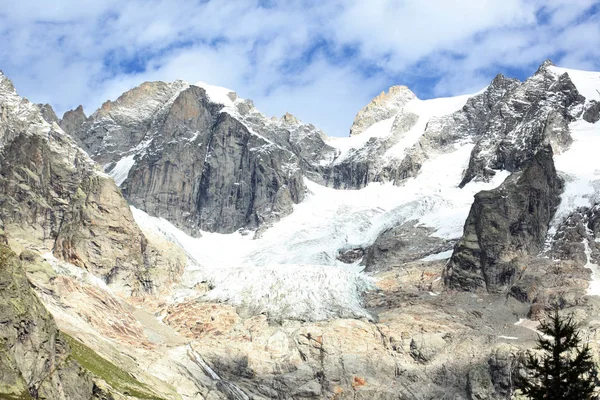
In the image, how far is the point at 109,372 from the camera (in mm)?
140875

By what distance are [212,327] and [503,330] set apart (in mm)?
62081

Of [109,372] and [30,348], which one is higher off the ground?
[30,348]

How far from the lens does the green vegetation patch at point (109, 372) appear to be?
444 ft

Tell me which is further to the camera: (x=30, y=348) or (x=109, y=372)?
(x=109, y=372)

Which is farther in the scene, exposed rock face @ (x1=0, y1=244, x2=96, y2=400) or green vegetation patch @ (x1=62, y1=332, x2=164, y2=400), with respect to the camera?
green vegetation patch @ (x1=62, y1=332, x2=164, y2=400)

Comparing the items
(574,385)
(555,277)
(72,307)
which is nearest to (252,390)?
(72,307)

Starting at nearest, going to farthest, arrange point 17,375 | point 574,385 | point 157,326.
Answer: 1. point 574,385
2. point 17,375
3. point 157,326

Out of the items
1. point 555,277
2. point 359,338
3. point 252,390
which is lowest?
point 252,390

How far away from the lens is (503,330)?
181125 mm

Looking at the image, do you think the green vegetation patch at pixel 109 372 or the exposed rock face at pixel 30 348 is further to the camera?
the green vegetation patch at pixel 109 372

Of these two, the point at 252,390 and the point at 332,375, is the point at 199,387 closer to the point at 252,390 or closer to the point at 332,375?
the point at 252,390

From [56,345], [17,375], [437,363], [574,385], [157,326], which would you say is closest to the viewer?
[574,385]

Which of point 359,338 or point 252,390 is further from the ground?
point 359,338

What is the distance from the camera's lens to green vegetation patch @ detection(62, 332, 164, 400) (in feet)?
444
